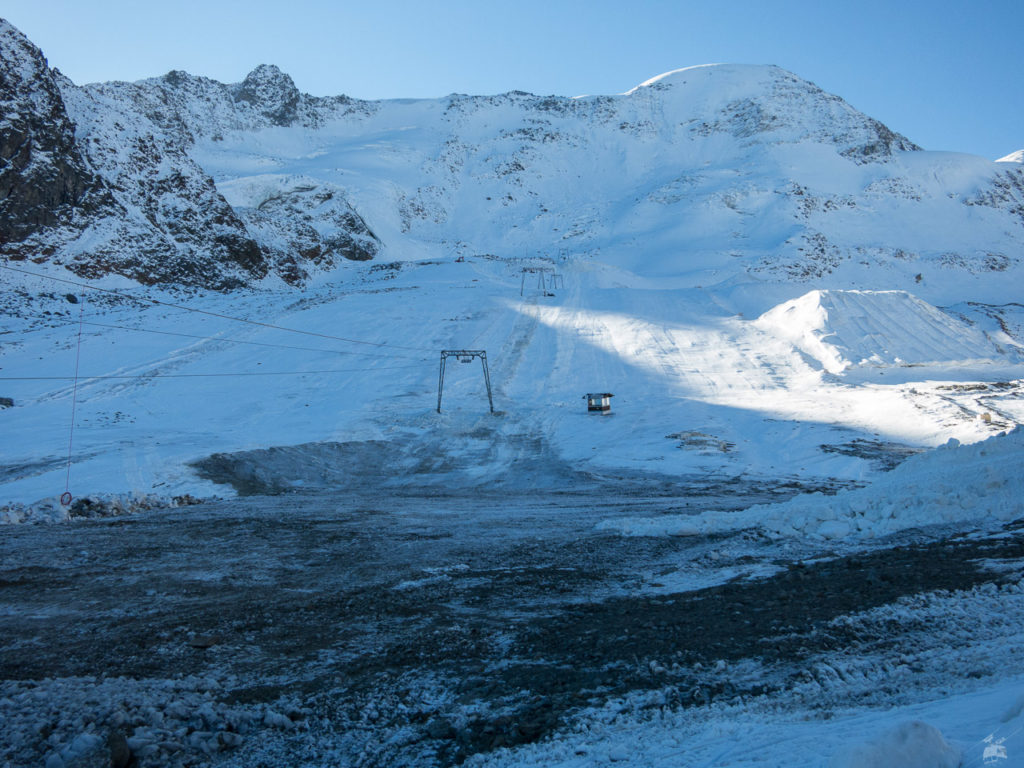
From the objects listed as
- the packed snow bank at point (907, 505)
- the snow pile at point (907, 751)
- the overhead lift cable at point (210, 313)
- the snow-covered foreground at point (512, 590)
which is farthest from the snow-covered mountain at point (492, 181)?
the snow pile at point (907, 751)

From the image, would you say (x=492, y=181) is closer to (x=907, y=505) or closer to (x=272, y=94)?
(x=272, y=94)

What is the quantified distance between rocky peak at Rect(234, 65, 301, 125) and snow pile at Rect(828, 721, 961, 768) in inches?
5241

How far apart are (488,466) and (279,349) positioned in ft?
58.7

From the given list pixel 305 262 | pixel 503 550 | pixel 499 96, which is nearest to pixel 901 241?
pixel 305 262

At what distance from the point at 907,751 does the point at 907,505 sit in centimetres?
667

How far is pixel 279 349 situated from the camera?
33.6 metres

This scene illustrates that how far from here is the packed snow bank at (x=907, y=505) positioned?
770 cm

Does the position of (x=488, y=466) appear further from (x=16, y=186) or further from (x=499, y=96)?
(x=499, y=96)

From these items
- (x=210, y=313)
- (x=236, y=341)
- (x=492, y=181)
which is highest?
(x=492, y=181)

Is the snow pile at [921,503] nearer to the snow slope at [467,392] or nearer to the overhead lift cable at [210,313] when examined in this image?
the snow slope at [467,392]

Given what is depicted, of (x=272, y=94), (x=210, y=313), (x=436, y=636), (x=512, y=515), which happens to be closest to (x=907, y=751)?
(x=436, y=636)

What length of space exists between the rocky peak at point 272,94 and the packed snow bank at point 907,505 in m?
128

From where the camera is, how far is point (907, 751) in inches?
95.2

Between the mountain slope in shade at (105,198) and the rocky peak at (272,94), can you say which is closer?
the mountain slope in shade at (105,198)
